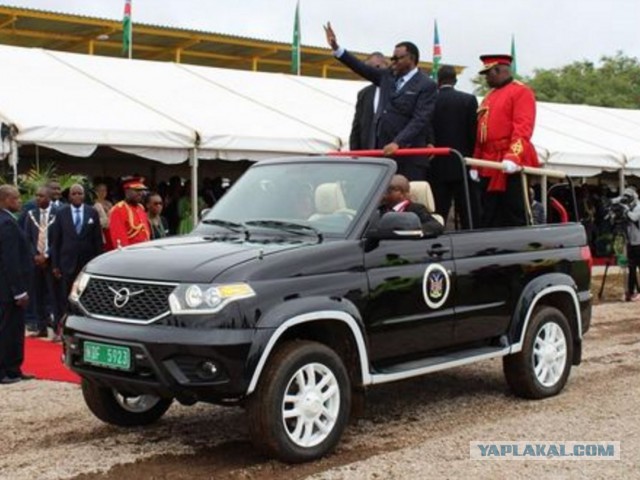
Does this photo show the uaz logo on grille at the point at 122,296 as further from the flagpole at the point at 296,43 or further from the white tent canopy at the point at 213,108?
the flagpole at the point at 296,43

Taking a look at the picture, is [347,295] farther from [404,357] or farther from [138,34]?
[138,34]

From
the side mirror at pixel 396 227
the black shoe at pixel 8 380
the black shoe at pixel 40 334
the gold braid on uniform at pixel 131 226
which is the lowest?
the black shoe at pixel 40 334

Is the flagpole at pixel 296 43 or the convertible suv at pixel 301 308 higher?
the flagpole at pixel 296 43

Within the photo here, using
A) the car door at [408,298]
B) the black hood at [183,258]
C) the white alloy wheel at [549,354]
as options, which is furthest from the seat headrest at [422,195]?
the black hood at [183,258]

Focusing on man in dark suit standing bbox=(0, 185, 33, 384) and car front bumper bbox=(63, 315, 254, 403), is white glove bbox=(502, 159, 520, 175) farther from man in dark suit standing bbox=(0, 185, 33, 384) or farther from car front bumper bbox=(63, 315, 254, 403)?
man in dark suit standing bbox=(0, 185, 33, 384)

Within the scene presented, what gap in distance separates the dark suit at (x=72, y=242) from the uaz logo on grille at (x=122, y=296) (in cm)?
504

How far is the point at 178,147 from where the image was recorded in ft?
45.1

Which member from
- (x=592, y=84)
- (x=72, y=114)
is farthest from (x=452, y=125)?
(x=592, y=84)

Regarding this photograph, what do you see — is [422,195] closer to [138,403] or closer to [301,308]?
[301,308]

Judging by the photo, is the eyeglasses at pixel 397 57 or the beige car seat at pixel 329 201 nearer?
the beige car seat at pixel 329 201

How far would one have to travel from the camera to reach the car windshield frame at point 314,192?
6.00 meters

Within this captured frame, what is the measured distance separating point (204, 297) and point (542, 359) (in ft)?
10.9

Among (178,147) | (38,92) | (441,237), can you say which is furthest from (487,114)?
(38,92)

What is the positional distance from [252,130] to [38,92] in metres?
3.35
